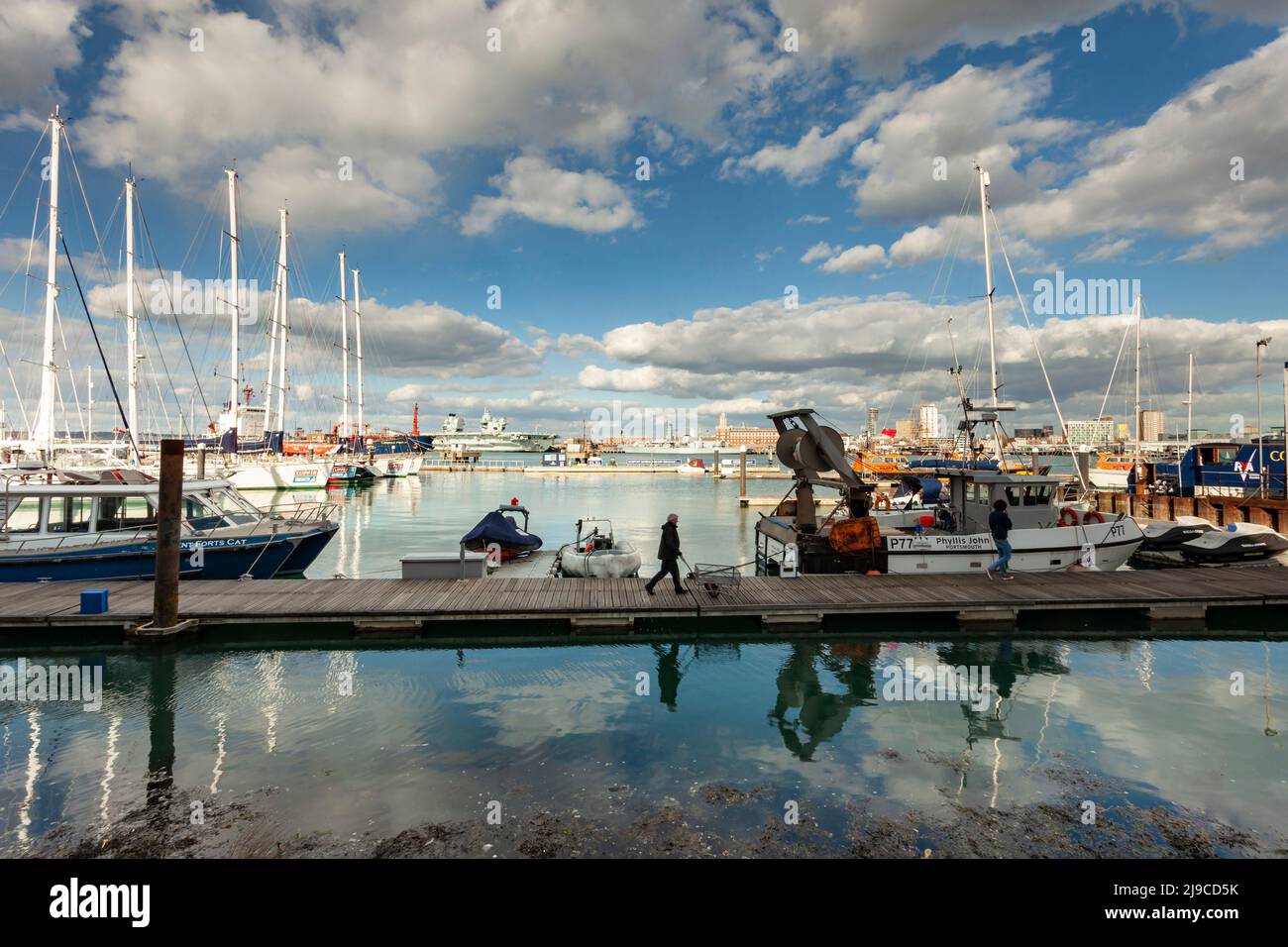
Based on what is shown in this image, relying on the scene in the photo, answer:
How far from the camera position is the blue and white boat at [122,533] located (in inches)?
730

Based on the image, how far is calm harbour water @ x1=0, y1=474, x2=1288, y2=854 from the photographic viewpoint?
316 inches

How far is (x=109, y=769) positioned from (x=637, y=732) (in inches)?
309

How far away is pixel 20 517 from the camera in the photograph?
19703 millimetres

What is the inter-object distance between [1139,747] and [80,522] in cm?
2777

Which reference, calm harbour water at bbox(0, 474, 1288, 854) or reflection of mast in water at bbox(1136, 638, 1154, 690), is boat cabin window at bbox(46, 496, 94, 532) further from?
reflection of mast in water at bbox(1136, 638, 1154, 690)

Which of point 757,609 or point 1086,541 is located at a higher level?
point 1086,541

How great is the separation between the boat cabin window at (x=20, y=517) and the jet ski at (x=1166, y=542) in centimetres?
4183

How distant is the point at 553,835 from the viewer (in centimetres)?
718

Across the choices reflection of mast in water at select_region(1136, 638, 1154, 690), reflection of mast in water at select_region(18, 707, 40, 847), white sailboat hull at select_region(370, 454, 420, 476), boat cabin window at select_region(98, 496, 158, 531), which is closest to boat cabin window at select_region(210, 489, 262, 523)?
boat cabin window at select_region(98, 496, 158, 531)

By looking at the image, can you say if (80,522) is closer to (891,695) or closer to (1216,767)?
(891,695)

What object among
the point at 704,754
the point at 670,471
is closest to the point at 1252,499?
the point at 704,754

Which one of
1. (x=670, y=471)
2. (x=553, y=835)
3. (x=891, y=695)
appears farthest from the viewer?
(x=670, y=471)

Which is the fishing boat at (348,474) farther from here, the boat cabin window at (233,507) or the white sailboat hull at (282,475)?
the boat cabin window at (233,507)

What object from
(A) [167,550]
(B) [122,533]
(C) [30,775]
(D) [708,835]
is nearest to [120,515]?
(B) [122,533]
